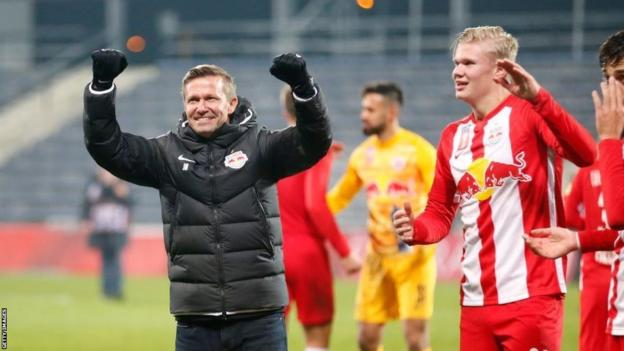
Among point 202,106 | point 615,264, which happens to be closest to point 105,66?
point 202,106

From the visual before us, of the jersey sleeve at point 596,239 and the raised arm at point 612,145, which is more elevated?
the raised arm at point 612,145

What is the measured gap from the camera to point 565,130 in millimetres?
5527

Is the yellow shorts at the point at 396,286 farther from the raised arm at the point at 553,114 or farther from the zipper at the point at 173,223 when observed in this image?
the raised arm at the point at 553,114

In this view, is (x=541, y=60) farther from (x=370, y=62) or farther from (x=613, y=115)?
(x=613, y=115)

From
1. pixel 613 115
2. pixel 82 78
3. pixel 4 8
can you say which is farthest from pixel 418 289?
pixel 4 8

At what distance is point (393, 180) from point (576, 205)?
2.00 m

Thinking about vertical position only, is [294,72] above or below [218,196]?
above

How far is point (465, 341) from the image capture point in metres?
6.04

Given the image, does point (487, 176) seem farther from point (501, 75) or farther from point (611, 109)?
point (611, 109)

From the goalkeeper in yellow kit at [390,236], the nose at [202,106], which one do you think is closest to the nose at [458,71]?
the nose at [202,106]

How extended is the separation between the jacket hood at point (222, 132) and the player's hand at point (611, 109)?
185 centimetres

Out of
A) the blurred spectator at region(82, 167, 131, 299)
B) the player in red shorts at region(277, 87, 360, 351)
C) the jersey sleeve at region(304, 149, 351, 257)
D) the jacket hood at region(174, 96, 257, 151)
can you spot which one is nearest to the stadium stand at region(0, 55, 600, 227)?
the blurred spectator at region(82, 167, 131, 299)

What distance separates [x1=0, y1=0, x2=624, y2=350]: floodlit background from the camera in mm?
22906

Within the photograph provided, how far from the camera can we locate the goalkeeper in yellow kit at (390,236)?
9359 millimetres
